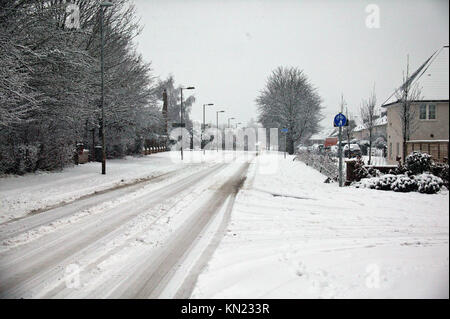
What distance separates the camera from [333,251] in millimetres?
4664

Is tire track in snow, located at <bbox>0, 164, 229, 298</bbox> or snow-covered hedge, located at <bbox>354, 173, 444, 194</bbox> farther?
snow-covered hedge, located at <bbox>354, 173, 444, 194</bbox>

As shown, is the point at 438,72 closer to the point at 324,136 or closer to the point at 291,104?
the point at 291,104

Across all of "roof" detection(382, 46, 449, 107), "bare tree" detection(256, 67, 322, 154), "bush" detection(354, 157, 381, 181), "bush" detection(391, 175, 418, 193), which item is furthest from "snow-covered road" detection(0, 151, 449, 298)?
"bare tree" detection(256, 67, 322, 154)

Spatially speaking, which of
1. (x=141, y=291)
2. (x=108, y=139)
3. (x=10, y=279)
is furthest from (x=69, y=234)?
(x=108, y=139)

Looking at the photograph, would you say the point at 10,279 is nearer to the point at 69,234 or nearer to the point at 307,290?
the point at 69,234

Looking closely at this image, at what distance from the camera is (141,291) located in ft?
11.6

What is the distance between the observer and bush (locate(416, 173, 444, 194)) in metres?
9.48

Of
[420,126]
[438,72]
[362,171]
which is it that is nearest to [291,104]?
[420,126]

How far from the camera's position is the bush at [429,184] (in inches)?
373

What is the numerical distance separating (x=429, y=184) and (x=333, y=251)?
666 cm

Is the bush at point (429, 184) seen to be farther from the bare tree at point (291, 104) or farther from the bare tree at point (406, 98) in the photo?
the bare tree at point (291, 104)

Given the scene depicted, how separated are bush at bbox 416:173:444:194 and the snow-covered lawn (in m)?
1.05

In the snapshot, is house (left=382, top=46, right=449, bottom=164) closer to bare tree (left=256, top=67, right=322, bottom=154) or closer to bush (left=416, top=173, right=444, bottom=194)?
bush (left=416, top=173, right=444, bottom=194)
